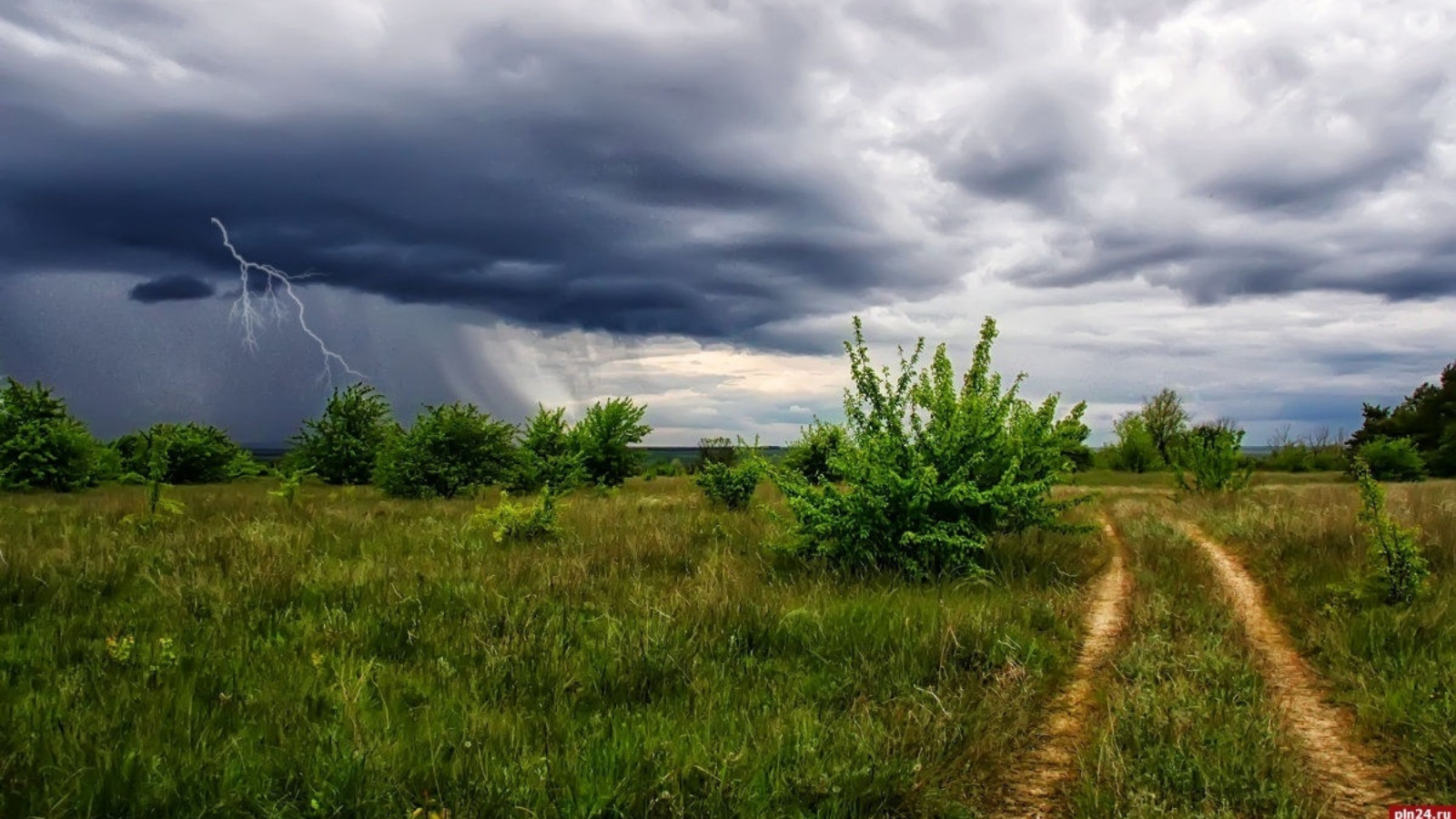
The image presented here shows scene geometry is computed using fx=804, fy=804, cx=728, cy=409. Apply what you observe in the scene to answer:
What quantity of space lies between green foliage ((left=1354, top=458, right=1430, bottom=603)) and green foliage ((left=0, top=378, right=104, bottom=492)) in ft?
106

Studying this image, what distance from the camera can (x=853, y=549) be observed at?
8938 mm

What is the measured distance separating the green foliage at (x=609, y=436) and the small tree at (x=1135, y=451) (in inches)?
1842

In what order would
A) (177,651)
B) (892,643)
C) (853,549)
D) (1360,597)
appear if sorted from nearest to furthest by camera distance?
1. (177,651)
2. (892,643)
3. (1360,597)
4. (853,549)

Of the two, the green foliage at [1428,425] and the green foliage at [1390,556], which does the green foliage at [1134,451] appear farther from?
the green foliage at [1390,556]

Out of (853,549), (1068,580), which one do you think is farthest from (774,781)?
(1068,580)

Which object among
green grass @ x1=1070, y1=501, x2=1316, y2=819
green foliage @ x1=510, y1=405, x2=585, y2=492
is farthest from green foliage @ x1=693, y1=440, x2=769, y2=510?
green grass @ x1=1070, y1=501, x2=1316, y2=819

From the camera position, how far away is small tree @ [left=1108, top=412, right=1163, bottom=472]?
60.0m

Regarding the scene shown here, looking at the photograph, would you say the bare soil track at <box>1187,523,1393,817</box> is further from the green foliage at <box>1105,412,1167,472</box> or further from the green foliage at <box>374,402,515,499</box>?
the green foliage at <box>1105,412,1167,472</box>

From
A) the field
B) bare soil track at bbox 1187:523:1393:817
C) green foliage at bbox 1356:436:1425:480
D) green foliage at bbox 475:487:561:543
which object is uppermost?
green foliage at bbox 1356:436:1425:480

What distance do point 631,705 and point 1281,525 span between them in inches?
443

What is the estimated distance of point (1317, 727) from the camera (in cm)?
507

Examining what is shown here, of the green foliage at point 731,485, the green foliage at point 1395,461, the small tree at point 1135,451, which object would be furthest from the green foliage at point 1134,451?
the green foliage at point 731,485

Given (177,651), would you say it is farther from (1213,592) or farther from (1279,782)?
(1213,592)

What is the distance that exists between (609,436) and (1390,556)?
70.8 feet
